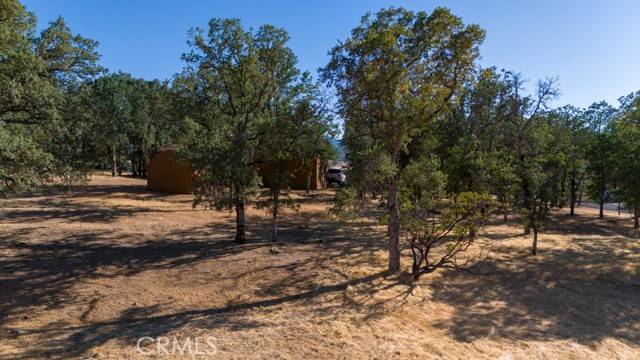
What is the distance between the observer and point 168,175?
88.4ft

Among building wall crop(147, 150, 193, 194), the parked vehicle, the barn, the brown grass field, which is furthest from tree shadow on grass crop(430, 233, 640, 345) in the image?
the parked vehicle

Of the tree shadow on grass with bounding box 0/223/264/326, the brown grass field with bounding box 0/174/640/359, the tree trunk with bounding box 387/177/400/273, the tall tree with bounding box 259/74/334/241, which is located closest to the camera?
the brown grass field with bounding box 0/174/640/359

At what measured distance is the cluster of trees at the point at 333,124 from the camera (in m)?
10.2

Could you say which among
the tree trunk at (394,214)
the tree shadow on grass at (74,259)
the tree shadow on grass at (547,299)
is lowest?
the tree shadow on grass at (547,299)

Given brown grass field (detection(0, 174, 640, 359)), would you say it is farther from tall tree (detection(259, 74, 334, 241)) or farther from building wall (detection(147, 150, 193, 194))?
building wall (detection(147, 150, 193, 194))

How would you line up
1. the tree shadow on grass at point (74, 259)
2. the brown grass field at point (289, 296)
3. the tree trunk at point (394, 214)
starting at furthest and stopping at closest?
the tree trunk at point (394, 214) < the tree shadow on grass at point (74, 259) < the brown grass field at point (289, 296)

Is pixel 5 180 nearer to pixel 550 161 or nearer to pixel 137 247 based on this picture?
pixel 137 247

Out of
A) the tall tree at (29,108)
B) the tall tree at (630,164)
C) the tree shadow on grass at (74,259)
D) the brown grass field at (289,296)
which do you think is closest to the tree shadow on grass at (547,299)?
the brown grass field at (289,296)

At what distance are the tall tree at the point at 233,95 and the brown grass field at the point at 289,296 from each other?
2.25 meters

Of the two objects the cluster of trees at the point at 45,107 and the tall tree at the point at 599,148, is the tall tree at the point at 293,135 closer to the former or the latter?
the cluster of trees at the point at 45,107

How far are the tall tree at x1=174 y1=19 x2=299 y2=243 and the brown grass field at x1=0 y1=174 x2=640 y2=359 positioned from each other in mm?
2247

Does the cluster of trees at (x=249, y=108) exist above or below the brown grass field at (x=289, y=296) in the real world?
above

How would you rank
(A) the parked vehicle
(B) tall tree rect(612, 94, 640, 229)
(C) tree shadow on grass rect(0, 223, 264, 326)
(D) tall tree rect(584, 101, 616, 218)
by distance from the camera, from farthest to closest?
(A) the parked vehicle, (D) tall tree rect(584, 101, 616, 218), (B) tall tree rect(612, 94, 640, 229), (C) tree shadow on grass rect(0, 223, 264, 326)

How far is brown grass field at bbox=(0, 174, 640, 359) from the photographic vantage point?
6934 mm
